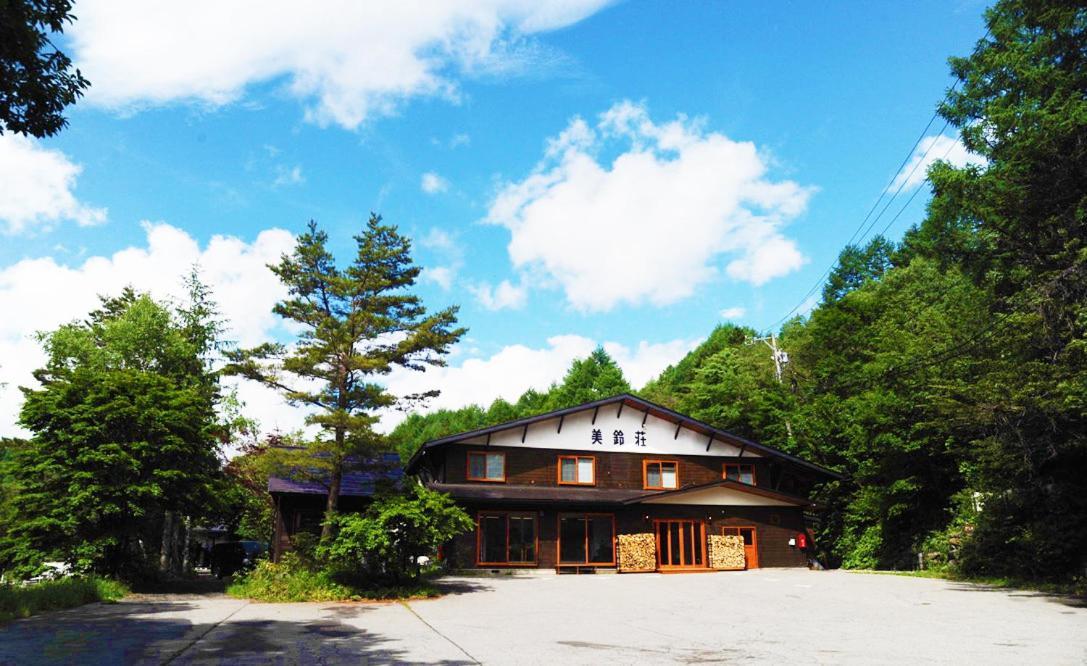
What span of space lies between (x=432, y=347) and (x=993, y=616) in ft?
49.6

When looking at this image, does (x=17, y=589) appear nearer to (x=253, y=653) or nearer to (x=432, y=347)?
(x=253, y=653)

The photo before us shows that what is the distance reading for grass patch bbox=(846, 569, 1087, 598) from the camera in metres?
16.7

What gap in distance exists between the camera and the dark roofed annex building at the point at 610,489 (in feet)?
88.3

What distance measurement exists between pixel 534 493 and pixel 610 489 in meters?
3.93

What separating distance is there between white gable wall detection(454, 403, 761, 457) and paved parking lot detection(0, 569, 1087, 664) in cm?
995

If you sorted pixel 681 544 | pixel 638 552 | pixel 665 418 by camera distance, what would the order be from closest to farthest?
pixel 638 552
pixel 681 544
pixel 665 418

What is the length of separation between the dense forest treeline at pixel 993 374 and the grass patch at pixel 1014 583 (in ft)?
1.43

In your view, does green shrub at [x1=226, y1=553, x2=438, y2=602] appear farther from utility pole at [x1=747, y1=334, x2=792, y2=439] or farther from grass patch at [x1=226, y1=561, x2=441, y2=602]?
utility pole at [x1=747, y1=334, x2=792, y2=439]

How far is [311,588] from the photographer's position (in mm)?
18500

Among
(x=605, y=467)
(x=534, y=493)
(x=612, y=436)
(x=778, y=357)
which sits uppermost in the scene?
(x=778, y=357)

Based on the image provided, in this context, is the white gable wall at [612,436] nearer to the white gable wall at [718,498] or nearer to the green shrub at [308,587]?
the white gable wall at [718,498]

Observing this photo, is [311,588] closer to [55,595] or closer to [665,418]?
[55,595]

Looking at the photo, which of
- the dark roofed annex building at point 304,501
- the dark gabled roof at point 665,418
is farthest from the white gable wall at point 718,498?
the dark roofed annex building at point 304,501

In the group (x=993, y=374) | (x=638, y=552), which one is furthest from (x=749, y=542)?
(x=993, y=374)
